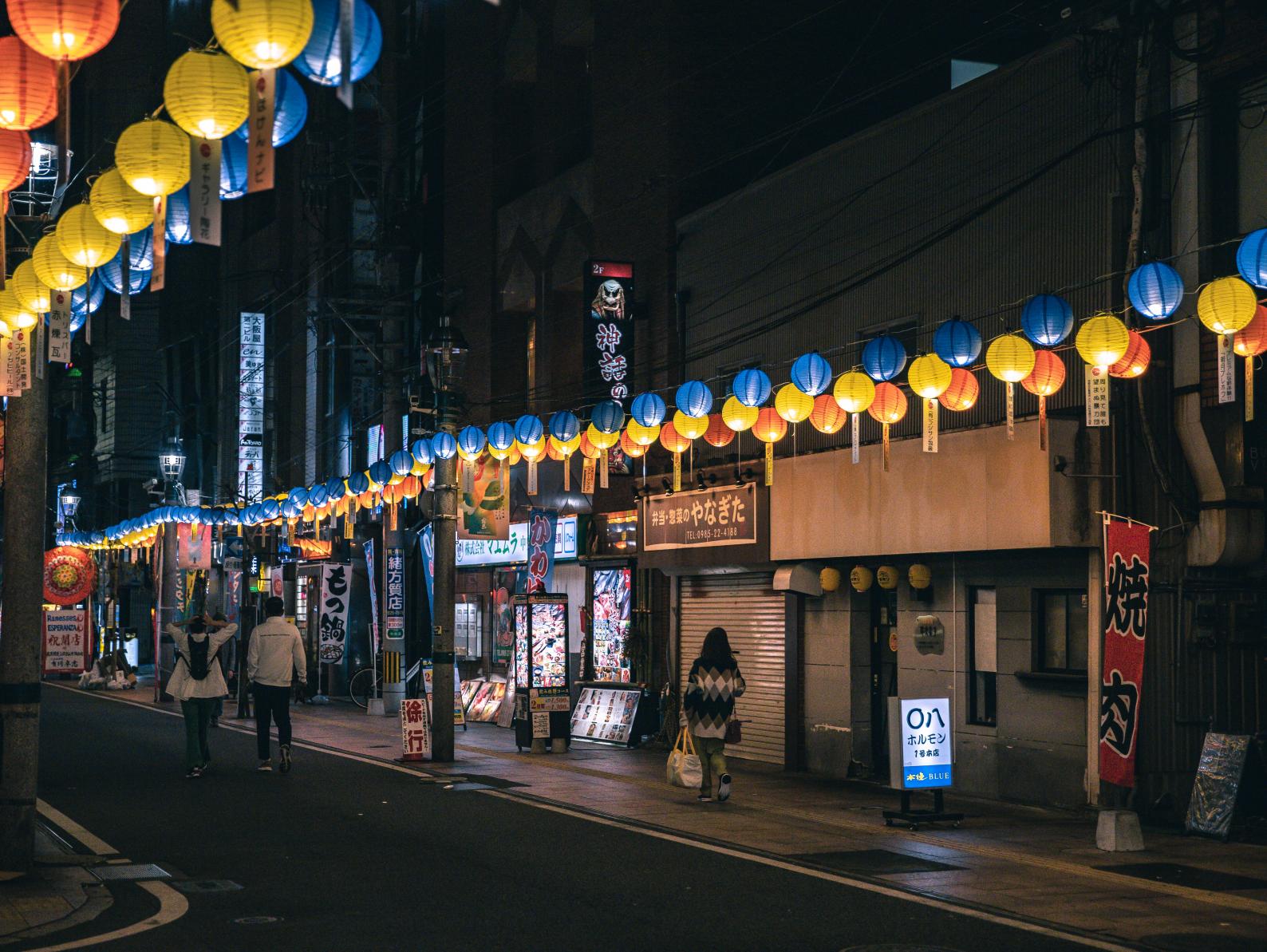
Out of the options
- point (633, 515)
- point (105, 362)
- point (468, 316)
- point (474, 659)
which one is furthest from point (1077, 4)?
point (105, 362)

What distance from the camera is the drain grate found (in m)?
12.6

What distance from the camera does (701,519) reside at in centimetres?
2291

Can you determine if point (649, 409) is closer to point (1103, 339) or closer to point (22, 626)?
point (1103, 339)

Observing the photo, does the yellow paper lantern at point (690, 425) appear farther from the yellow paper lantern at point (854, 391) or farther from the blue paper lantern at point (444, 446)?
the blue paper lantern at point (444, 446)

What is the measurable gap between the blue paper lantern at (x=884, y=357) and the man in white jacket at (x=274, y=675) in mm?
8183

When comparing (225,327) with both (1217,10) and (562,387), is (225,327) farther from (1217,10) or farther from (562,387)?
(1217,10)

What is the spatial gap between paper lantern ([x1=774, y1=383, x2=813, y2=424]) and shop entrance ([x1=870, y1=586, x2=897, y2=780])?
3268mm

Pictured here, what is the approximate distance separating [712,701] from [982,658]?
3.69 metres

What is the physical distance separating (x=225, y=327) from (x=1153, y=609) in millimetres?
42347

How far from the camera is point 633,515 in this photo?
85.0 feet

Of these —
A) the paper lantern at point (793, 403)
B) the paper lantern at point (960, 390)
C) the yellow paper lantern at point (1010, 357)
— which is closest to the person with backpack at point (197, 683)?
the paper lantern at point (793, 403)

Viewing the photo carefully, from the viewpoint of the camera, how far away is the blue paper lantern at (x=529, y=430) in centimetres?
2248

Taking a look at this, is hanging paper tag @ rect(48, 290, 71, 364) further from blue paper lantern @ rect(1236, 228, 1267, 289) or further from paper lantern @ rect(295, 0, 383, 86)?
blue paper lantern @ rect(1236, 228, 1267, 289)

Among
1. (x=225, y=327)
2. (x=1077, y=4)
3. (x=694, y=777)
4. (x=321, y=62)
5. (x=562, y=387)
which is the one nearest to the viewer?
(x=321, y=62)
